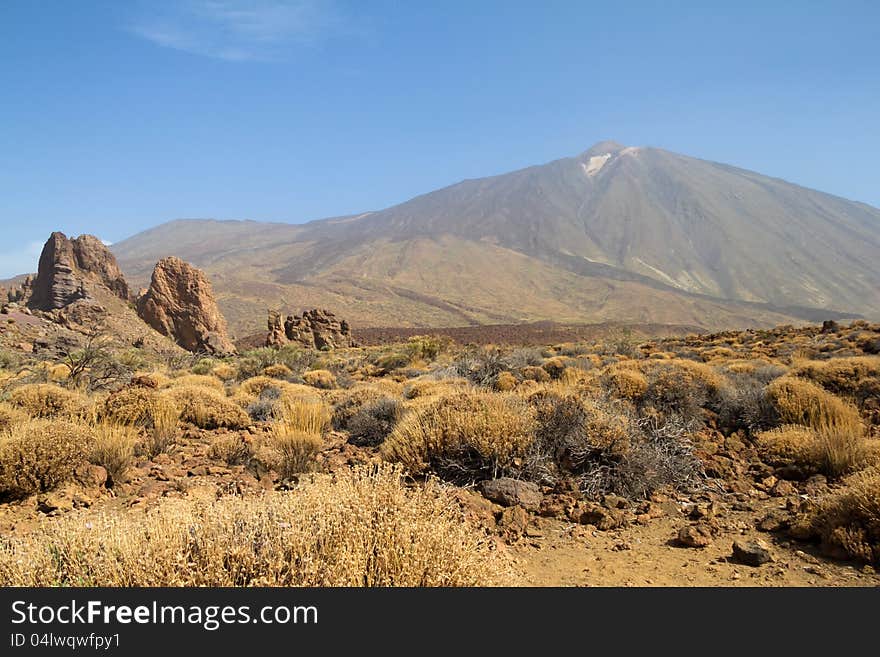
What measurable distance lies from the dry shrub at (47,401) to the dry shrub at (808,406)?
979cm

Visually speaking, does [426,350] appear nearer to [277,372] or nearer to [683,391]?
[277,372]

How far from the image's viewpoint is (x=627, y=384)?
325 inches

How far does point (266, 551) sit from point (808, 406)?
715 cm

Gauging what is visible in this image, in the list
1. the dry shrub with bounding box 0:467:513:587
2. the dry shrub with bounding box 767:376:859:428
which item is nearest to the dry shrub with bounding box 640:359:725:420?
the dry shrub with bounding box 767:376:859:428

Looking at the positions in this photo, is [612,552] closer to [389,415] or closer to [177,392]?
[389,415]

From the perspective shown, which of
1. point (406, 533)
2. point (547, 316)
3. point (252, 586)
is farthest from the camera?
point (547, 316)

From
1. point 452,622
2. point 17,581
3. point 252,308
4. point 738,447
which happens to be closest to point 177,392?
point 17,581

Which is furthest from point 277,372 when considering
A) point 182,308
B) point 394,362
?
point 182,308

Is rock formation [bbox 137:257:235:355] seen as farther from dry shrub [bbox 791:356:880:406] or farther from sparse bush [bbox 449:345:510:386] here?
dry shrub [bbox 791:356:880:406]

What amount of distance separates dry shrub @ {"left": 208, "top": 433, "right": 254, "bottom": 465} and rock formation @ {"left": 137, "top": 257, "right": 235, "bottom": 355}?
2860cm

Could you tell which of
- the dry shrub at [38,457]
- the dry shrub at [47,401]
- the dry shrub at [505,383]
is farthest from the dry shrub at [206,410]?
the dry shrub at [505,383]

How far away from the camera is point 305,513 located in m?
2.73

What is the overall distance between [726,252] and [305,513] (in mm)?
199052

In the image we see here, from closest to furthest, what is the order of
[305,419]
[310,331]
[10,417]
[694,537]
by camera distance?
[694,537], [10,417], [305,419], [310,331]
